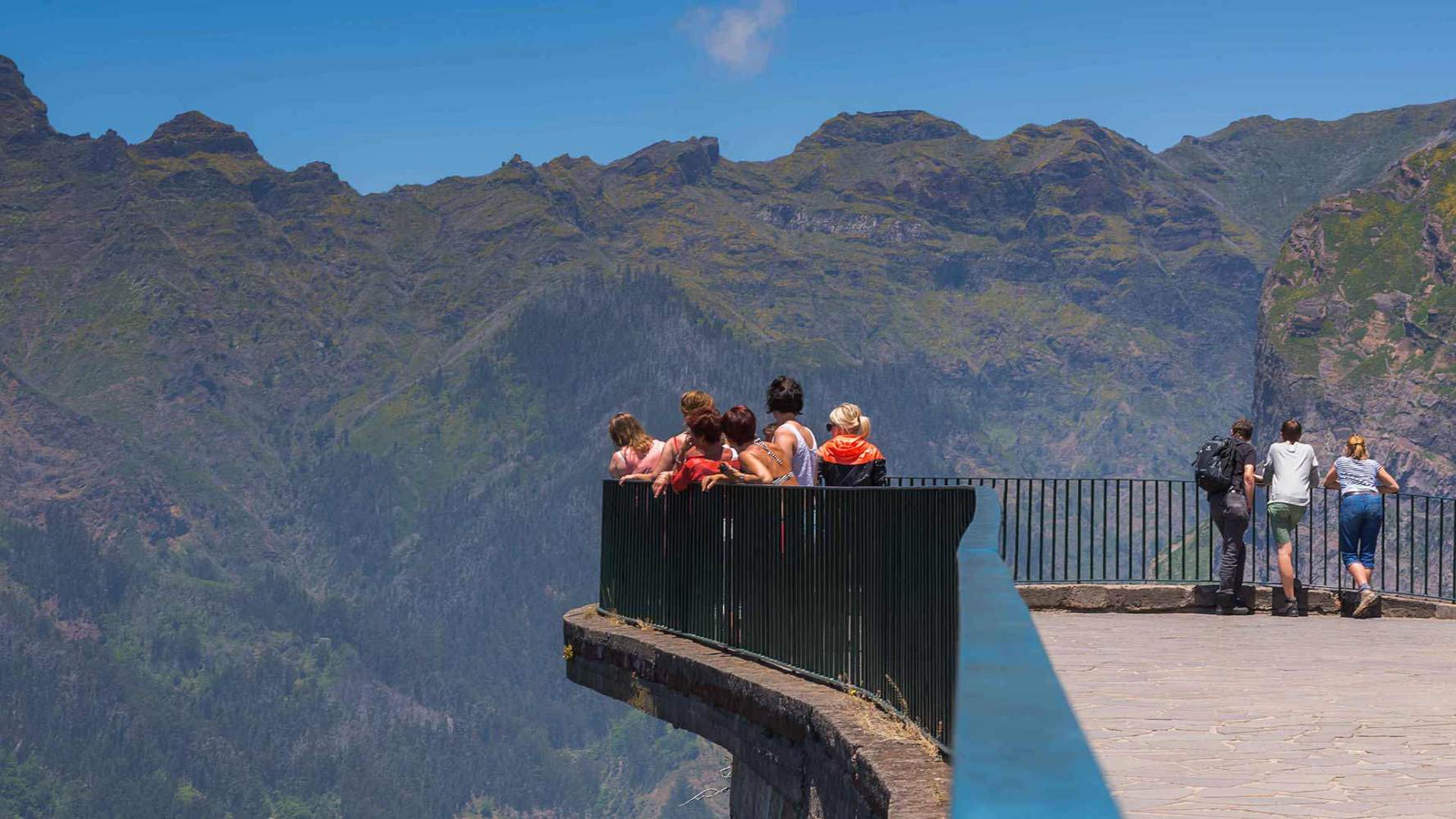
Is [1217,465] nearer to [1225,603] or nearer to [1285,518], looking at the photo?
[1285,518]

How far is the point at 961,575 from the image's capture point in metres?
4.43

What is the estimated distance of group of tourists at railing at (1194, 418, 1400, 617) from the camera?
16312mm

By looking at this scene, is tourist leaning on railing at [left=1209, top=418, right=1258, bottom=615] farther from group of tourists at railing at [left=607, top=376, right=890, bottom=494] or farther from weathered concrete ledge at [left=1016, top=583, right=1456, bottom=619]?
group of tourists at railing at [left=607, top=376, right=890, bottom=494]

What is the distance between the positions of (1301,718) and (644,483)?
4.97 meters

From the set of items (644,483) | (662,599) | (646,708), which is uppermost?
(644,483)

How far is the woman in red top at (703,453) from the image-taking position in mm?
10969

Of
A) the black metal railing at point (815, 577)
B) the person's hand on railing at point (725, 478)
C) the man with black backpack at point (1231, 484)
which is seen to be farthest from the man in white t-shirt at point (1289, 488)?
the person's hand on railing at point (725, 478)

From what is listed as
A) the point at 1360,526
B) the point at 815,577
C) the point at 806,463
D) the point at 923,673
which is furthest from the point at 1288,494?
the point at 923,673

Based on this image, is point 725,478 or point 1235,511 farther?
point 1235,511

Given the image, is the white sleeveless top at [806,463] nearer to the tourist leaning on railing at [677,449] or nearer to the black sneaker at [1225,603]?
the tourist leaning on railing at [677,449]

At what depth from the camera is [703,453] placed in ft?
36.6

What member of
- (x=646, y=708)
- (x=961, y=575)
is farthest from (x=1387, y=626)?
(x=961, y=575)

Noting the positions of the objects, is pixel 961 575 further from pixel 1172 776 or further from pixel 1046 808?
pixel 1172 776

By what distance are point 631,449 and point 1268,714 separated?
5.24 m
